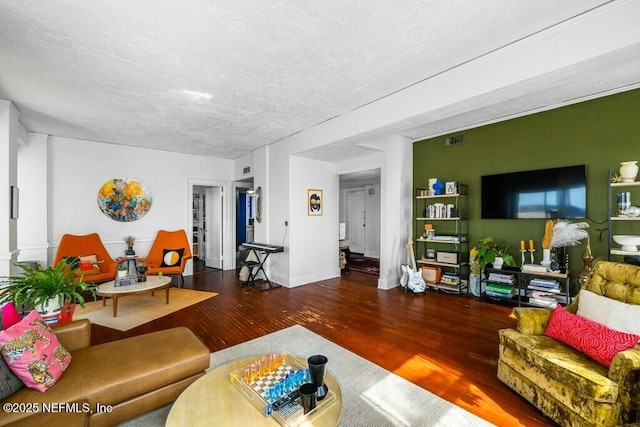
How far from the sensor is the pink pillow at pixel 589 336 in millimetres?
1688

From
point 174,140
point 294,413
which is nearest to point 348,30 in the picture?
point 294,413

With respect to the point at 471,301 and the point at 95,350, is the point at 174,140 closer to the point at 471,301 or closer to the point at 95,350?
the point at 95,350

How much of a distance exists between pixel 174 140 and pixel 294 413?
5222 mm

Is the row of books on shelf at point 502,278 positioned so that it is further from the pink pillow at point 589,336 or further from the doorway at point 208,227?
the doorway at point 208,227

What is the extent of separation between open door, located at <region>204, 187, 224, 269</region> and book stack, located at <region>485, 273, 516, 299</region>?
5.56 meters

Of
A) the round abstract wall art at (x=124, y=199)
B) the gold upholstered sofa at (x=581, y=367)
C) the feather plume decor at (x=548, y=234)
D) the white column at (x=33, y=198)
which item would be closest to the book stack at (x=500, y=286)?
the feather plume decor at (x=548, y=234)

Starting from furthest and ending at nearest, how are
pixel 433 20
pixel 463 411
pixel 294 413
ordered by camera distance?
1. pixel 433 20
2. pixel 463 411
3. pixel 294 413

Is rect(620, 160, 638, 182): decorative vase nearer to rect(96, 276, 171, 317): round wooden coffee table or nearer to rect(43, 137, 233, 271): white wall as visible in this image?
rect(96, 276, 171, 317): round wooden coffee table

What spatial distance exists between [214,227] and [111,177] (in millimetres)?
2416

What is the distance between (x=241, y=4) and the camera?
191 centimetres

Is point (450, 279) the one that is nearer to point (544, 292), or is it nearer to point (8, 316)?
point (544, 292)

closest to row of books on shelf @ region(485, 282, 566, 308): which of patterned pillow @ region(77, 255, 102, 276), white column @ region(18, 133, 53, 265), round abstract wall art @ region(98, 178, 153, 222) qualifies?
Result: patterned pillow @ region(77, 255, 102, 276)

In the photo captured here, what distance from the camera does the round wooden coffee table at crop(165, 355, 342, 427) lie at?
4.35 ft

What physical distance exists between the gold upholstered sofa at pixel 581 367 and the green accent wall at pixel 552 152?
6.05 ft
